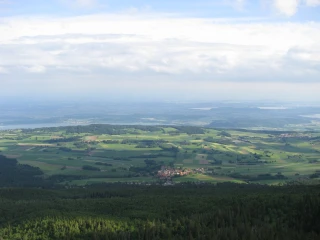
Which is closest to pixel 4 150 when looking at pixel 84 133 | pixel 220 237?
pixel 84 133

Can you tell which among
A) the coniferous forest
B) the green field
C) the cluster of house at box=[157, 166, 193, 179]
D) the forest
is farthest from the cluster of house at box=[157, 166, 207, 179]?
the coniferous forest

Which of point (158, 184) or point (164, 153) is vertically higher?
point (164, 153)

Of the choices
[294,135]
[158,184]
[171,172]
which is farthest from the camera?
[294,135]

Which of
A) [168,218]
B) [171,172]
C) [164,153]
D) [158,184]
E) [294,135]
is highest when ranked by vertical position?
[294,135]

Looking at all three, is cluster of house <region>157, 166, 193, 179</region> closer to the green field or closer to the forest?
the forest

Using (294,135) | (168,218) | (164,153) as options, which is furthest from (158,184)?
(294,135)

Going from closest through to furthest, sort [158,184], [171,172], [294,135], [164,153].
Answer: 1. [158,184]
2. [171,172]
3. [164,153]
4. [294,135]

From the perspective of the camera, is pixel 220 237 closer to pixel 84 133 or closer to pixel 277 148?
pixel 277 148

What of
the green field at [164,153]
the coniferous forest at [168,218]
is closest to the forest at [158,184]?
the coniferous forest at [168,218]

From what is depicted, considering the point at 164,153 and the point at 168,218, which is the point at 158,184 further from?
the point at 164,153
